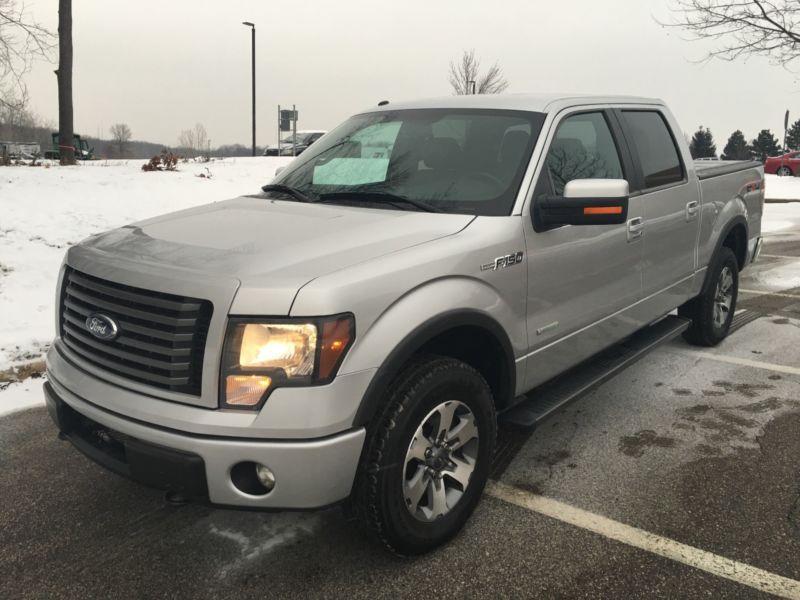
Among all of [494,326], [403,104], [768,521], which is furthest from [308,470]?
[403,104]

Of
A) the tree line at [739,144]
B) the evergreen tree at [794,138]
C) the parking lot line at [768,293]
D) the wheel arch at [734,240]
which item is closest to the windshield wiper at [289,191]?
the wheel arch at [734,240]

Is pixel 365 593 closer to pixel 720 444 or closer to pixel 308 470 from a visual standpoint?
pixel 308 470

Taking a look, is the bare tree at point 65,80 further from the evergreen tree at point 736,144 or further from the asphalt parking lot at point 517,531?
the evergreen tree at point 736,144

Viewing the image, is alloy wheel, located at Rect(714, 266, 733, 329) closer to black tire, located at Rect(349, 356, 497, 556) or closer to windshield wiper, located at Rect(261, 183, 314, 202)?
black tire, located at Rect(349, 356, 497, 556)

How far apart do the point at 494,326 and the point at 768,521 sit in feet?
4.98

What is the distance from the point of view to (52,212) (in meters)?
9.89

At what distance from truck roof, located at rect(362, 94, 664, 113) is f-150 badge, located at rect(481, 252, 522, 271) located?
0.95m

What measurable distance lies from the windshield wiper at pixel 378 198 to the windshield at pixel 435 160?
0.04ft

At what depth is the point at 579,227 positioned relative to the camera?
335cm

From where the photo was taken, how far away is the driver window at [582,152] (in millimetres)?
3383

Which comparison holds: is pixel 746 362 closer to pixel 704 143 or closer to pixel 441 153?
pixel 441 153

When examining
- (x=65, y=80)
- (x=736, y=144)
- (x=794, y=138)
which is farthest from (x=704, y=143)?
(x=65, y=80)

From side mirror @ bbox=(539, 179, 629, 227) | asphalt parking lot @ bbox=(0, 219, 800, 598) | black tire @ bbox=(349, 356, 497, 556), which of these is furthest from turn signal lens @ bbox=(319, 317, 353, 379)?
side mirror @ bbox=(539, 179, 629, 227)

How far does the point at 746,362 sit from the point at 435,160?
132 inches
